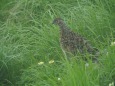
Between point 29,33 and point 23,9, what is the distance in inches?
40.5

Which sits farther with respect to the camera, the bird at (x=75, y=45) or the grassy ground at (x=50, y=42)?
the bird at (x=75, y=45)

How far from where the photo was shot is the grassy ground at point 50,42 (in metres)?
4.07

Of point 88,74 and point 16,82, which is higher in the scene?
point 88,74

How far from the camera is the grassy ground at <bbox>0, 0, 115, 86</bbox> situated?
160 inches

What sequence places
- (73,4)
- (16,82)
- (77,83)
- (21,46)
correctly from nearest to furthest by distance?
(77,83) → (16,82) → (21,46) → (73,4)

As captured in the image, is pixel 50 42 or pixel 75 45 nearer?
pixel 75 45

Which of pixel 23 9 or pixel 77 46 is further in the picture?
pixel 23 9

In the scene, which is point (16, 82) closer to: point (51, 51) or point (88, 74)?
point (51, 51)

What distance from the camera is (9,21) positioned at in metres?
6.75

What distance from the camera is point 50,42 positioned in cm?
548

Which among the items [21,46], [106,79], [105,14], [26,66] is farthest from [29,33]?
[106,79]

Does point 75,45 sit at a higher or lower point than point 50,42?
higher

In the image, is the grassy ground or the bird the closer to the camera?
the grassy ground

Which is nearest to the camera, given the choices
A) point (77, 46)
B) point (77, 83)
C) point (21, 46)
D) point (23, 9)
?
point (77, 83)
